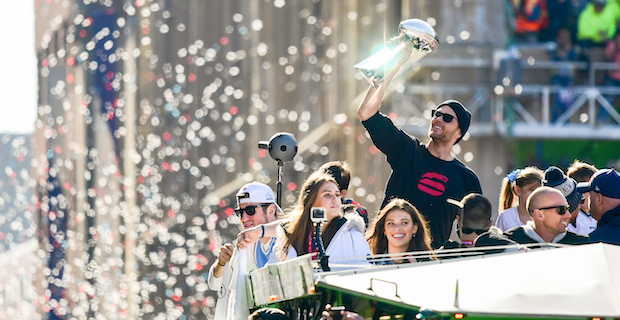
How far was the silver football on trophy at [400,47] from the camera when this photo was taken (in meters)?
4.51

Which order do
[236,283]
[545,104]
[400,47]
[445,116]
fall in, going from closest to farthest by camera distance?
[236,283] → [400,47] → [445,116] → [545,104]

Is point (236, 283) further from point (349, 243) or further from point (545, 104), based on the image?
point (545, 104)

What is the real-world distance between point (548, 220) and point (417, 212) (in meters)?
0.74

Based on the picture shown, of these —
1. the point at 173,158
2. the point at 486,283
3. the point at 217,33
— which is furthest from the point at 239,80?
the point at 486,283

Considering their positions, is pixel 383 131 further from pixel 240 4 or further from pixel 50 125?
pixel 50 125

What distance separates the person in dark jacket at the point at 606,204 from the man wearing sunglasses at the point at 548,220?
223 mm

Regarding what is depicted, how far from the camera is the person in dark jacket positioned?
13.9 ft

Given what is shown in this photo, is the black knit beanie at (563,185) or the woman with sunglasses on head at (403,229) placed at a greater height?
the black knit beanie at (563,185)

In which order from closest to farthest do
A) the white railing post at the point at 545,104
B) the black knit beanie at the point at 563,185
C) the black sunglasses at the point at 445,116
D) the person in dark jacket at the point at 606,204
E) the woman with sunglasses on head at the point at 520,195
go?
the person in dark jacket at the point at 606,204, the black knit beanie at the point at 563,185, the black sunglasses at the point at 445,116, the woman with sunglasses on head at the point at 520,195, the white railing post at the point at 545,104

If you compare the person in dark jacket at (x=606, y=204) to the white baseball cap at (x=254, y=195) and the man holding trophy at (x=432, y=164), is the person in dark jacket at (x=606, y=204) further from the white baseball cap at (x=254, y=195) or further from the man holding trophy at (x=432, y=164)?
the white baseball cap at (x=254, y=195)

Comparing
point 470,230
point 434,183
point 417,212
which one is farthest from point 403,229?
point 434,183

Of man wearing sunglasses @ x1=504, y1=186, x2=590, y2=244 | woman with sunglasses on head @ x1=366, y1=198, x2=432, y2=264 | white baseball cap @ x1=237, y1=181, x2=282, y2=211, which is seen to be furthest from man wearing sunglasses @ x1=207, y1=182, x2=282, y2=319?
man wearing sunglasses @ x1=504, y1=186, x2=590, y2=244

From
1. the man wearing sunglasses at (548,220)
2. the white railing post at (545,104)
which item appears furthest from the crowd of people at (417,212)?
the white railing post at (545,104)

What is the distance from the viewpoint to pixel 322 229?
4.49 metres
